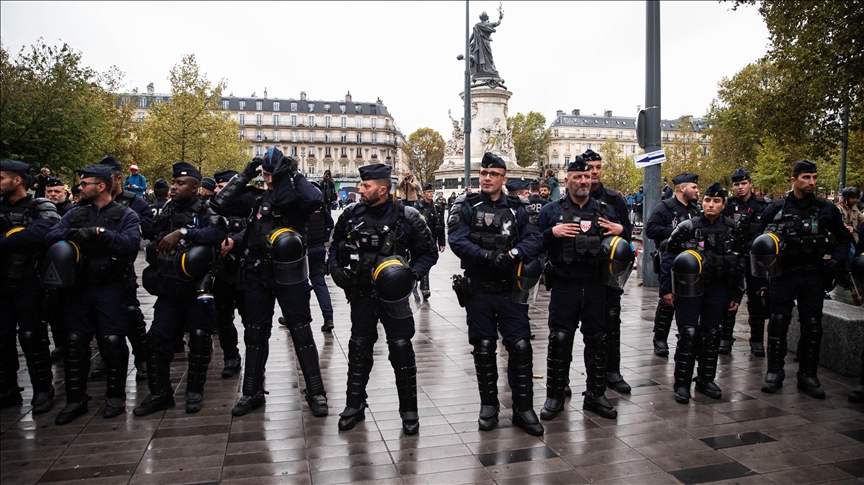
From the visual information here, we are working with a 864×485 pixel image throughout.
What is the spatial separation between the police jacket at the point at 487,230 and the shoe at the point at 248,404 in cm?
218

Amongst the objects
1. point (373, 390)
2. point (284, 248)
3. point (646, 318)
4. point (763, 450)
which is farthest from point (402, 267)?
point (646, 318)

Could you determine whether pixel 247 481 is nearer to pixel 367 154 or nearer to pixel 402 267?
pixel 402 267

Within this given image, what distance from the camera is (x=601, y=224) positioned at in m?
5.43

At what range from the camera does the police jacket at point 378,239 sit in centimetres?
506

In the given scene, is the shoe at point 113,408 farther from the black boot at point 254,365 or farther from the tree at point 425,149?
the tree at point 425,149

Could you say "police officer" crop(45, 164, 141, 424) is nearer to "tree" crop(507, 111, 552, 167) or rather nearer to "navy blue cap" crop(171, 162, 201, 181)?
"navy blue cap" crop(171, 162, 201, 181)

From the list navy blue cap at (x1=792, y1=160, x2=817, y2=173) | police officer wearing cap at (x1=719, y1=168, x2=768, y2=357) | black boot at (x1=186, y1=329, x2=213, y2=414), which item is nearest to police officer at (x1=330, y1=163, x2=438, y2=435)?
black boot at (x1=186, y1=329, x2=213, y2=414)

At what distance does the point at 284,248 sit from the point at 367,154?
338 feet

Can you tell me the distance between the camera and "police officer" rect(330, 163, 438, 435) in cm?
502

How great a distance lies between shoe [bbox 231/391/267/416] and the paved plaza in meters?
0.07

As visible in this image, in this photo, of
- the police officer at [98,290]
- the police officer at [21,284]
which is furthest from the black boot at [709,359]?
the police officer at [21,284]

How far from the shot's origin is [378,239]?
5.05 meters

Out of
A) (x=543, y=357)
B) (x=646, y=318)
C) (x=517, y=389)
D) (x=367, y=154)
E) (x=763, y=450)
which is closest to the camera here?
(x=763, y=450)

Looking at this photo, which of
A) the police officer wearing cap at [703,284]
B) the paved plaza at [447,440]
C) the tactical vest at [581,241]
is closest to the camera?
the paved plaza at [447,440]
